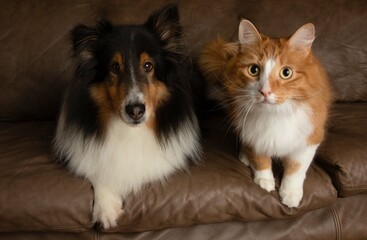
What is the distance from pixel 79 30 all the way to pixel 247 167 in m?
0.93

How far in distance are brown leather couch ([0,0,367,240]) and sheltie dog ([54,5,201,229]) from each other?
0.06 meters

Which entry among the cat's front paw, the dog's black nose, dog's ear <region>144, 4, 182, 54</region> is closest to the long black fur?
dog's ear <region>144, 4, 182, 54</region>

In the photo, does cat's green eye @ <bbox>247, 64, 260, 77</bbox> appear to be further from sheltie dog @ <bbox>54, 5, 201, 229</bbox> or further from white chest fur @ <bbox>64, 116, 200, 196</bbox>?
white chest fur @ <bbox>64, 116, 200, 196</bbox>

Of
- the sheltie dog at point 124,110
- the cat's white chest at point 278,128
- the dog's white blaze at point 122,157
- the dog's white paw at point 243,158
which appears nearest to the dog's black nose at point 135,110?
the sheltie dog at point 124,110

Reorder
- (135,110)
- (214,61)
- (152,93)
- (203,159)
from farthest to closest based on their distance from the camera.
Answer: (214,61)
(203,159)
(152,93)
(135,110)

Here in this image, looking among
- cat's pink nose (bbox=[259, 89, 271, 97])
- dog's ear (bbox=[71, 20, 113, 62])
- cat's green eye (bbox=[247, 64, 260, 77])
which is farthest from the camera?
dog's ear (bbox=[71, 20, 113, 62])

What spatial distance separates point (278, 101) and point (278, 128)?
0.17 m

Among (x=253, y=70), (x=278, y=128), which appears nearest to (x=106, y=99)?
(x=253, y=70)

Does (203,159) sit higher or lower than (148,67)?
lower

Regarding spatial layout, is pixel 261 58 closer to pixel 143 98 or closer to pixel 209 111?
pixel 143 98

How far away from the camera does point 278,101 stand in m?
1.36

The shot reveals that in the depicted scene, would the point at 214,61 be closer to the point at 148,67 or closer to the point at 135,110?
the point at 148,67

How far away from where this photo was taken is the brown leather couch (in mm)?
1500

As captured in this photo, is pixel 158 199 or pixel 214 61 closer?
pixel 158 199
